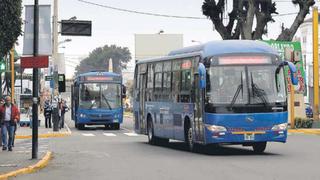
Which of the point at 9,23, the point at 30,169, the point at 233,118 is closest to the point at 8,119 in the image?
the point at 30,169

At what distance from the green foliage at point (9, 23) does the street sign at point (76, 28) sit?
24676 mm

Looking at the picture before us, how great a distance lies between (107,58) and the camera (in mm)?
179375

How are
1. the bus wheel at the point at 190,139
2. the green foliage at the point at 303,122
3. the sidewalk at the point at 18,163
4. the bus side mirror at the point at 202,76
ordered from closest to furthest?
the sidewalk at the point at 18,163, the bus side mirror at the point at 202,76, the bus wheel at the point at 190,139, the green foliage at the point at 303,122

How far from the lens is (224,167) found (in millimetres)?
18000

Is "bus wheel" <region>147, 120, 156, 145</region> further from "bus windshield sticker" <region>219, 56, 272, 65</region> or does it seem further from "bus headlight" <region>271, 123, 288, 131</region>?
"bus headlight" <region>271, 123, 288, 131</region>

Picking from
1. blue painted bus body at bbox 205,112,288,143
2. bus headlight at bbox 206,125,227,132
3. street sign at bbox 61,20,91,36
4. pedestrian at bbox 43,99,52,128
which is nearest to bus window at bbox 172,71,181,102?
blue painted bus body at bbox 205,112,288,143

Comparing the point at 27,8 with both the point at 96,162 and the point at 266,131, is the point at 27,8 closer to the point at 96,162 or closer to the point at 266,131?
the point at 96,162

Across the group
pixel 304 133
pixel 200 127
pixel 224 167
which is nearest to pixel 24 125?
pixel 304 133

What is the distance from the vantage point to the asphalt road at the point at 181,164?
1611 centimetres

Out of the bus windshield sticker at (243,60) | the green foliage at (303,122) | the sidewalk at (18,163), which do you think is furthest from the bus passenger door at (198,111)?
the green foliage at (303,122)

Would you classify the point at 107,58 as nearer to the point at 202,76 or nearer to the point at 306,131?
the point at 306,131

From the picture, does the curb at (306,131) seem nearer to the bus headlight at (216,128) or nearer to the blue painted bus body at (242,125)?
the blue painted bus body at (242,125)

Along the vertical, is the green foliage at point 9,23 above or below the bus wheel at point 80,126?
above

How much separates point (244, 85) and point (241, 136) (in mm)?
1493
